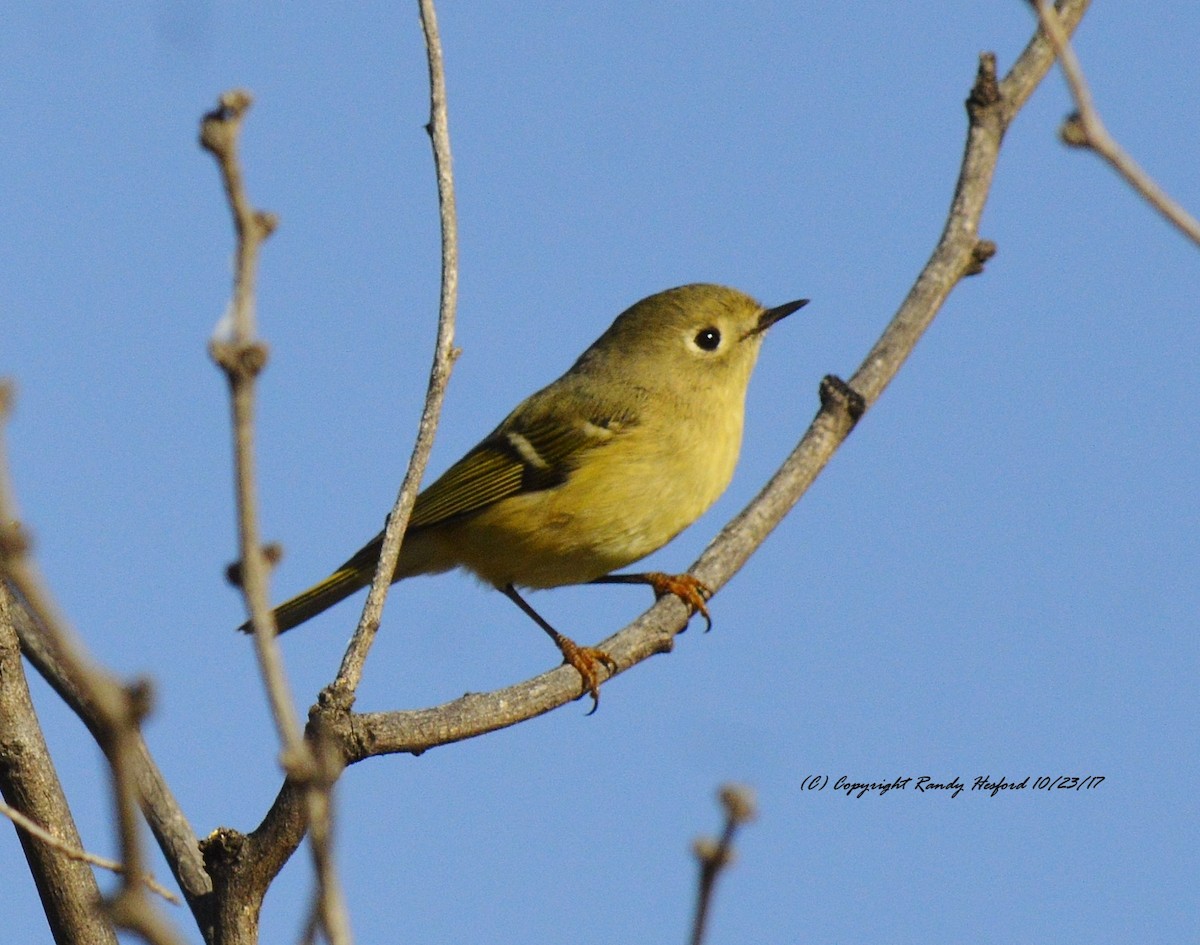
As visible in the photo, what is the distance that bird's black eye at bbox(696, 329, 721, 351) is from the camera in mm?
5234

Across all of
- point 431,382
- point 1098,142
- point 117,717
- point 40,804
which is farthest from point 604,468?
point 117,717

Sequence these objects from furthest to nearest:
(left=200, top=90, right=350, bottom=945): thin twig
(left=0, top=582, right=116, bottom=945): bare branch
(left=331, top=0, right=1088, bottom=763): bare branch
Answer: (left=331, top=0, right=1088, bottom=763): bare branch, (left=0, top=582, right=116, bottom=945): bare branch, (left=200, top=90, right=350, bottom=945): thin twig

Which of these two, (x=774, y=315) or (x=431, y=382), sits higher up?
(x=774, y=315)

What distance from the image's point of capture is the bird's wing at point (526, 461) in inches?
196

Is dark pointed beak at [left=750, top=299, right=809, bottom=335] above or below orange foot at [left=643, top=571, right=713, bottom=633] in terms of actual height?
above

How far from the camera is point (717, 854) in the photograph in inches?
41.9

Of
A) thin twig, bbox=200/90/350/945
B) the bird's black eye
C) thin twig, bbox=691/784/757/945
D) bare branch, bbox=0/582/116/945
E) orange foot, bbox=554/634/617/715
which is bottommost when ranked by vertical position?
thin twig, bbox=691/784/757/945

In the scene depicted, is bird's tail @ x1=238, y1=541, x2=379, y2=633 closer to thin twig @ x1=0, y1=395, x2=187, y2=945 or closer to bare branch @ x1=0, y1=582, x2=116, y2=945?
bare branch @ x1=0, y1=582, x2=116, y2=945

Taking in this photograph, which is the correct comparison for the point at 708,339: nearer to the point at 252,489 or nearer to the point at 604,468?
the point at 604,468

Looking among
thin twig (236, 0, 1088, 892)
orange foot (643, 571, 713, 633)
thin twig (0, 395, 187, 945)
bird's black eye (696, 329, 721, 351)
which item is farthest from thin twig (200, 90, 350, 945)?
bird's black eye (696, 329, 721, 351)

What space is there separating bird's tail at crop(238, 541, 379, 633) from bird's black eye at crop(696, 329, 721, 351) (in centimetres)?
139

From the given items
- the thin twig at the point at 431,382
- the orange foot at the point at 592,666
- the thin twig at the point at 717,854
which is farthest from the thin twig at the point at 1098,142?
the orange foot at the point at 592,666

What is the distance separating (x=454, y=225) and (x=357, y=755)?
104cm

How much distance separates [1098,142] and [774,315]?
12.2 feet
